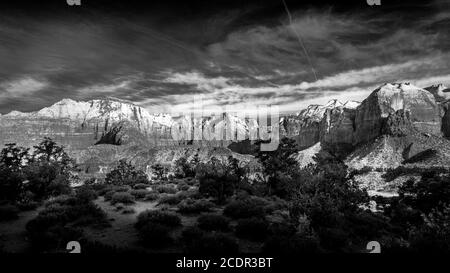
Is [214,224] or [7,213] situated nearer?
[214,224]

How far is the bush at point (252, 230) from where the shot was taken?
1313 centimetres

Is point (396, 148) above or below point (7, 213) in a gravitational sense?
below

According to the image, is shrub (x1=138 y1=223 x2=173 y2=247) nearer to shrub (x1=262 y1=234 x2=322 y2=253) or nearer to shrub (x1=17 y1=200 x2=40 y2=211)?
shrub (x1=262 y1=234 x2=322 y2=253)

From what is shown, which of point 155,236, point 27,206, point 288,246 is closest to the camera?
point 288,246

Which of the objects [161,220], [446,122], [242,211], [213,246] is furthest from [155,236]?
[446,122]

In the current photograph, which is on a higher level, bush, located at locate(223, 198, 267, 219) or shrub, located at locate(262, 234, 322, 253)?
shrub, located at locate(262, 234, 322, 253)

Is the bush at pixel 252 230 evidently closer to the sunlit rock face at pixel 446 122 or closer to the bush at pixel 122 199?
the bush at pixel 122 199

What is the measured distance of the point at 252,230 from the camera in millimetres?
13414

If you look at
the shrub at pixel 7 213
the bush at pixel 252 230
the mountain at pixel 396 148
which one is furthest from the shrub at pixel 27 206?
the mountain at pixel 396 148

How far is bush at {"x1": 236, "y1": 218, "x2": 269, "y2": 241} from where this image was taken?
43.1 ft

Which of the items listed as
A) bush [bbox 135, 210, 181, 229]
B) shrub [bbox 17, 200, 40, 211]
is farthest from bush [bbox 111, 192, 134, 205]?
bush [bbox 135, 210, 181, 229]

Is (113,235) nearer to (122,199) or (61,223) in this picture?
(61,223)
